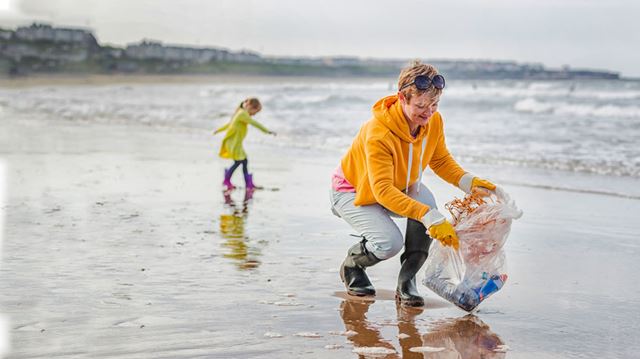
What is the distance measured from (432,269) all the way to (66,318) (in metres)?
1.98

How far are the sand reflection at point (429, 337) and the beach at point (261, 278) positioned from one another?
0.03 feet

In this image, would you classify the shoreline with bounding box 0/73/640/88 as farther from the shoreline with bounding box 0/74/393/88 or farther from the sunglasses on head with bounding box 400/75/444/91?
the sunglasses on head with bounding box 400/75/444/91

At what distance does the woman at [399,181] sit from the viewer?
4.78 meters

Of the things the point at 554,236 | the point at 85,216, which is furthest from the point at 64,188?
the point at 554,236

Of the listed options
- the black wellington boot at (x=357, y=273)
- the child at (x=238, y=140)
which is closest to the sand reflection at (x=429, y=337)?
the black wellington boot at (x=357, y=273)

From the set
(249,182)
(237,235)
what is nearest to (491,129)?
(249,182)

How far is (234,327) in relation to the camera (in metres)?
4.63

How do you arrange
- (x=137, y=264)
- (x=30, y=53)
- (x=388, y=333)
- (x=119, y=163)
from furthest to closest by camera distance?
(x=30, y=53), (x=119, y=163), (x=137, y=264), (x=388, y=333)

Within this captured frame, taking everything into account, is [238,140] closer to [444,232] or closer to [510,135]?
[444,232]

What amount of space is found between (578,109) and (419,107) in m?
31.2

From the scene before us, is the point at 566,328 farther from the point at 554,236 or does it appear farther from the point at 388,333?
the point at 554,236

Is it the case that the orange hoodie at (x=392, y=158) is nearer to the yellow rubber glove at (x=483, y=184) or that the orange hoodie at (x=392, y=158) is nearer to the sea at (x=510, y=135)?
the yellow rubber glove at (x=483, y=184)

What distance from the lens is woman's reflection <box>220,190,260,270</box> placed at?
6457mm

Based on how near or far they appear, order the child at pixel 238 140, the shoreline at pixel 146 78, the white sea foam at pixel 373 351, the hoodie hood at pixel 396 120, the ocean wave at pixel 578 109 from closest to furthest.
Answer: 1. the white sea foam at pixel 373 351
2. the hoodie hood at pixel 396 120
3. the child at pixel 238 140
4. the ocean wave at pixel 578 109
5. the shoreline at pixel 146 78
